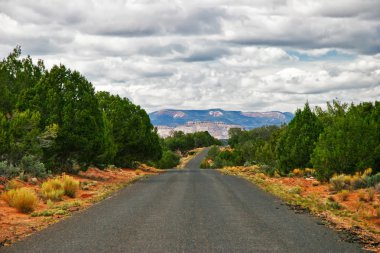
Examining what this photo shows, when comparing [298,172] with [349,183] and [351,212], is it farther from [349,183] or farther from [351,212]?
[351,212]

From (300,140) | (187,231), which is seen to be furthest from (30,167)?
(300,140)

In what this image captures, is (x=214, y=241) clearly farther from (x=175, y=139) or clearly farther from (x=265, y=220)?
(x=175, y=139)

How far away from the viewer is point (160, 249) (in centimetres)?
956

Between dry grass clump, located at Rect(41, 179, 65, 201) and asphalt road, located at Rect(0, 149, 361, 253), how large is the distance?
349 centimetres

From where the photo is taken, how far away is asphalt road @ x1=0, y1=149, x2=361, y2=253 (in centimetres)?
986

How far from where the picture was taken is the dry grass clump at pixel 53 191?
2056cm

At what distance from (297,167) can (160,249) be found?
27.4 metres

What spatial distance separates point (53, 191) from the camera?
20875mm

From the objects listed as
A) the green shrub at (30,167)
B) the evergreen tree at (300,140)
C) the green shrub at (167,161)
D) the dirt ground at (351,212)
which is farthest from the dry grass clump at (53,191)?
the green shrub at (167,161)

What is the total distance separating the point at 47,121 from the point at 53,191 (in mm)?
9976

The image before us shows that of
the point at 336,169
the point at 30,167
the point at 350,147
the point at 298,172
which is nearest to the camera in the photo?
the point at 350,147

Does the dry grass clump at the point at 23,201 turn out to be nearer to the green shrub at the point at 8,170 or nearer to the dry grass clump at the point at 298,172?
the green shrub at the point at 8,170

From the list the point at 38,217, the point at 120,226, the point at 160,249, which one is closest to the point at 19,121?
the point at 38,217

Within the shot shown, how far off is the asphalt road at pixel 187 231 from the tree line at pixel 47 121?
1021 centimetres
